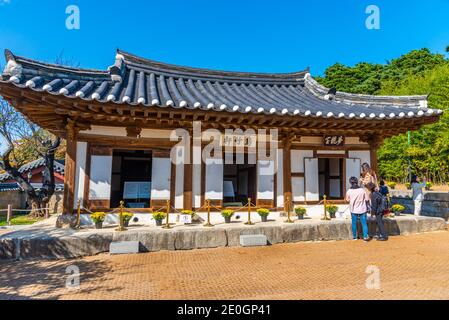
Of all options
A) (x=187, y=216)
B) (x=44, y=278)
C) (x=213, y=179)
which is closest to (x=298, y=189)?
(x=213, y=179)

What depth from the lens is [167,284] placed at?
440 centimetres

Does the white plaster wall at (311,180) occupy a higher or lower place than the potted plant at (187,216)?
higher

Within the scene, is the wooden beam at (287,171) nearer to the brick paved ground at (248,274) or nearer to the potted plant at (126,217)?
the brick paved ground at (248,274)

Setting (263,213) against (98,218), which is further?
(263,213)

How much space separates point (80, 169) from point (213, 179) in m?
3.72

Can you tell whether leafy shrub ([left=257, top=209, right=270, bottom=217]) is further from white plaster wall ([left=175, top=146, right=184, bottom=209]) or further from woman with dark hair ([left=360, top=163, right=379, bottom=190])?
woman with dark hair ([left=360, top=163, right=379, bottom=190])

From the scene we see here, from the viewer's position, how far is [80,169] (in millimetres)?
7352

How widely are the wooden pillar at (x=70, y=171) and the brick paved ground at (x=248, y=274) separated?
176cm

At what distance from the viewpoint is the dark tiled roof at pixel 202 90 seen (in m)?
6.49

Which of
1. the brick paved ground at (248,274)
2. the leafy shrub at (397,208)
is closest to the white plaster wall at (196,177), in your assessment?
the brick paved ground at (248,274)

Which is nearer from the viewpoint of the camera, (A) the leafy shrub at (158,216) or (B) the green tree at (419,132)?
(A) the leafy shrub at (158,216)

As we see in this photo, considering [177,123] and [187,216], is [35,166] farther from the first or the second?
[187,216]

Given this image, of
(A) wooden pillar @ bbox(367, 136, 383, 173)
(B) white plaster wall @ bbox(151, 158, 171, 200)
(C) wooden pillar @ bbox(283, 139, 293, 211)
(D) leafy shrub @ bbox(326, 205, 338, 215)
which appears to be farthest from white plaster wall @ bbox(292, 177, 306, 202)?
(B) white plaster wall @ bbox(151, 158, 171, 200)
